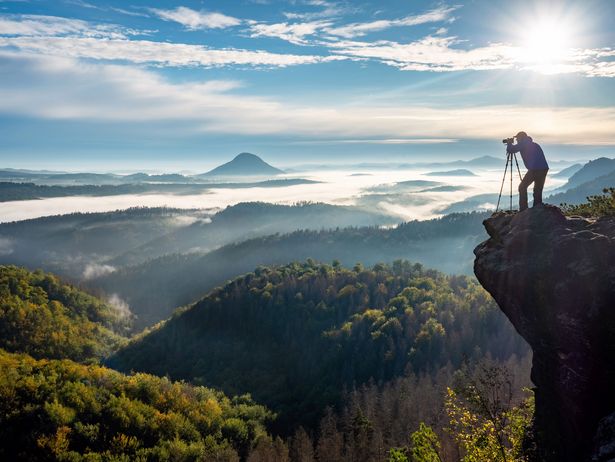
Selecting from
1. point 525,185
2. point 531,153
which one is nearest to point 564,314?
point 525,185

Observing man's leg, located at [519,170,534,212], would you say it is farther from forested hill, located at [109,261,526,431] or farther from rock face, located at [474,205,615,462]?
forested hill, located at [109,261,526,431]

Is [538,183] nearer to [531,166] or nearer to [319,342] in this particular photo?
[531,166]

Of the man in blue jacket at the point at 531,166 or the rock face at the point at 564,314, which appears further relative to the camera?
the man in blue jacket at the point at 531,166

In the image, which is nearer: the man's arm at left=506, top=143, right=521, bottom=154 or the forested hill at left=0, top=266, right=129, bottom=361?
the man's arm at left=506, top=143, right=521, bottom=154

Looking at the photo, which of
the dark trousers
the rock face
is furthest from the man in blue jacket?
the rock face

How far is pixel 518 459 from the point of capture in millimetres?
24875

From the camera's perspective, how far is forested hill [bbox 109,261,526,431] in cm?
14475

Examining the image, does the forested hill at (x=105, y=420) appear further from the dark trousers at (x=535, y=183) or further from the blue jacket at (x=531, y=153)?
the blue jacket at (x=531, y=153)

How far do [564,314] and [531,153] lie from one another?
12.0 meters

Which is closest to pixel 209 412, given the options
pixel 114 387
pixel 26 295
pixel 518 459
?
pixel 114 387

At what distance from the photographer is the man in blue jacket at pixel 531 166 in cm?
2812

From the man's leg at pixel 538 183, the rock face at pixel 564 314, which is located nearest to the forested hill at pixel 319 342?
the rock face at pixel 564 314

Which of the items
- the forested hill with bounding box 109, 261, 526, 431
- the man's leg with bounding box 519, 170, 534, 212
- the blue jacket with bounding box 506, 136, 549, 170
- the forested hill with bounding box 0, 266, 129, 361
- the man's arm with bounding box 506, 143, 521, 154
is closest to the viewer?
the man's leg with bounding box 519, 170, 534, 212

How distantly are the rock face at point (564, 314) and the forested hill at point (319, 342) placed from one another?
336 ft
